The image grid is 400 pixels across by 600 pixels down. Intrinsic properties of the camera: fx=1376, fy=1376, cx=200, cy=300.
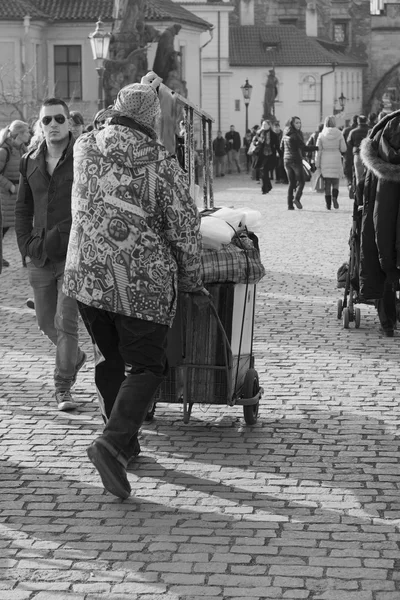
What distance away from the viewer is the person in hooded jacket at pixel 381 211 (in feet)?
32.6

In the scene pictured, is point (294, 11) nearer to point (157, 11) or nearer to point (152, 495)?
point (157, 11)

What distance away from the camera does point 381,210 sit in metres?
9.96

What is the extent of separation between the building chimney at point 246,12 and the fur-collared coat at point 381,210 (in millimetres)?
84021

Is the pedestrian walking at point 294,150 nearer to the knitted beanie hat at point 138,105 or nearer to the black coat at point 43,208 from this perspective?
the black coat at point 43,208

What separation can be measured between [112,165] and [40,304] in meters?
2.58

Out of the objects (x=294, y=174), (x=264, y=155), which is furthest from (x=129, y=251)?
(x=264, y=155)

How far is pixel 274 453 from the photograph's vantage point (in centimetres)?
692

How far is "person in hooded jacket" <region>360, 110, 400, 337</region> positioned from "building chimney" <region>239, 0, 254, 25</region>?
84020 mm

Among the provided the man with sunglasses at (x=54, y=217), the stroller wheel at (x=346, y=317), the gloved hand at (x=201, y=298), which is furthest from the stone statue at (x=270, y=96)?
the gloved hand at (x=201, y=298)

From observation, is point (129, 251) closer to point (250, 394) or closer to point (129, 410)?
point (129, 410)

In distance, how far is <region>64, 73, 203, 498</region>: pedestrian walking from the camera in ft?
19.6

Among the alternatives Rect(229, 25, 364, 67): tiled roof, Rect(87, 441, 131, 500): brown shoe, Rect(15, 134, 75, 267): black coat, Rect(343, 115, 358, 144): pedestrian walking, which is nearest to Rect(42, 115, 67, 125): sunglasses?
Rect(15, 134, 75, 267): black coat

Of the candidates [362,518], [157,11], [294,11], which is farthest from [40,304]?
[294,11]

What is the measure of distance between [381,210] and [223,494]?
168 inches
